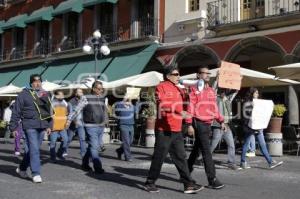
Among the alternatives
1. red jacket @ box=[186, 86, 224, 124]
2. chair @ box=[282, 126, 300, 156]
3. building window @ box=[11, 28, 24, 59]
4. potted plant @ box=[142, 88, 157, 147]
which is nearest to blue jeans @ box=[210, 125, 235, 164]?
red jacket @ box=[186, 86, 224, 124]

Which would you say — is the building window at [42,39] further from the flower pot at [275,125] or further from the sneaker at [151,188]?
the sneaker at [151,188]

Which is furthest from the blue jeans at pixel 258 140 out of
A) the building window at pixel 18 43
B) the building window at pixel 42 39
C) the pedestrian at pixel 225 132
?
the building window at pixel 18 43

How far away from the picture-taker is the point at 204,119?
8.58 meters

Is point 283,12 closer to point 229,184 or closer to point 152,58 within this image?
point 152,58

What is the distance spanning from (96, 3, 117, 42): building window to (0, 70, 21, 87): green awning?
760cm

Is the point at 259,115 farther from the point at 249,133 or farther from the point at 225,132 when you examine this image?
the point at 225,132

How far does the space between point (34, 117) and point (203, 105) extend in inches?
110

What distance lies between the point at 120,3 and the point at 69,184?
58.3 ft

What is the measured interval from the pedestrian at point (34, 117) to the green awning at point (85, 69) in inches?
598

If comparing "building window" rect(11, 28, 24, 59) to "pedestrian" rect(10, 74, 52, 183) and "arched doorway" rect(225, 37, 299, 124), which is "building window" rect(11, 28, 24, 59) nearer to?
"arched doorway" rect(225, 37, 299, 124)

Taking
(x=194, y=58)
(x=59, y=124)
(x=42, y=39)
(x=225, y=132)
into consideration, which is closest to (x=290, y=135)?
(x=225, y=132)

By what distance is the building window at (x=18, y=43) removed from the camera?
33.0m

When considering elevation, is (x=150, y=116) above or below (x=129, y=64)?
below

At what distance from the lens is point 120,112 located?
513 inches
